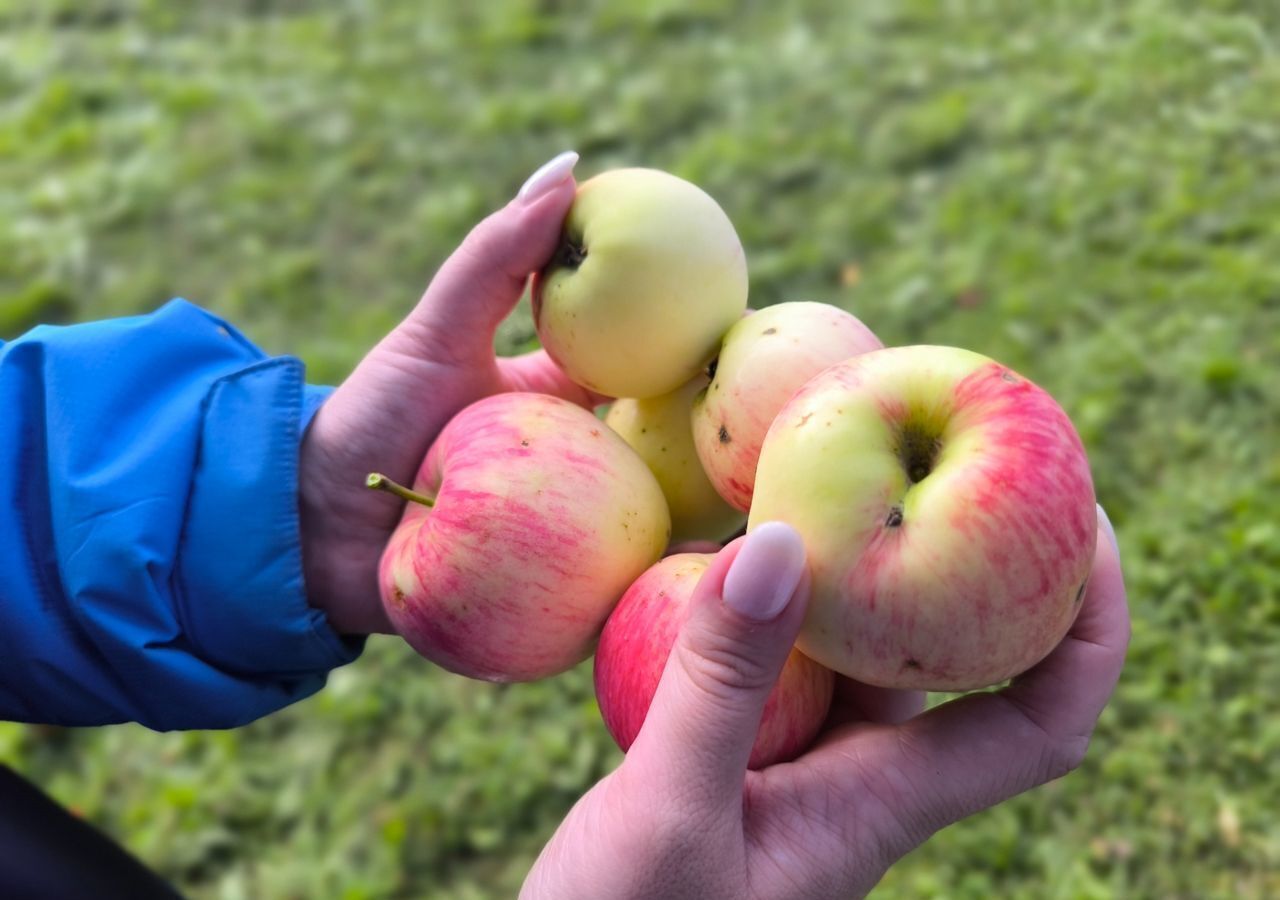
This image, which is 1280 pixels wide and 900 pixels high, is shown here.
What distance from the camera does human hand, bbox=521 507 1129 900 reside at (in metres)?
1.22

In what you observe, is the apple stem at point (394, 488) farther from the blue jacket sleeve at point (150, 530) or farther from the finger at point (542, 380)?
the finger at point (542, 380)

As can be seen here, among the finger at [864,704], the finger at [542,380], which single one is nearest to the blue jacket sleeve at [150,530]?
the finger at [542,380]

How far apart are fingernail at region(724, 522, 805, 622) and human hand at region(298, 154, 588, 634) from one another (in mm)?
803

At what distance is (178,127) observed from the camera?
14.2 feet

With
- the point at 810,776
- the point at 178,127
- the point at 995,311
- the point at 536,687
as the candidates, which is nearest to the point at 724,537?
the point at 810,776

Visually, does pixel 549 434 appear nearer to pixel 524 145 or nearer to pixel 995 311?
pixel 995 311

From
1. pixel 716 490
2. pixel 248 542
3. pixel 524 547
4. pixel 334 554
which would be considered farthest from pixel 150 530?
pixel 716 490

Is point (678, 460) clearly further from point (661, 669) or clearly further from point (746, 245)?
point (746, 245)

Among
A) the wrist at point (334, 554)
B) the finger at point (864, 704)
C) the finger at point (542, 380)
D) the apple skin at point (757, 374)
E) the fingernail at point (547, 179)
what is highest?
the fingernail at point (547, 179)

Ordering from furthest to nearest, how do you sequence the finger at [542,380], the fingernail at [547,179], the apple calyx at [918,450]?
the finger at [542,380] → the fingernail at [547,179] → the apple calyx at [918,450]

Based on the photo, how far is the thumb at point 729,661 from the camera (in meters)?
1.17

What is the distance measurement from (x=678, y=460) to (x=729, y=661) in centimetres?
52

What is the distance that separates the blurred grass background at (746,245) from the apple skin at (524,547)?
390mm

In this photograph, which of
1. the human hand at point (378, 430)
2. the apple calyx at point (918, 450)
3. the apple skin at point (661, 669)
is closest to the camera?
the apple calyx at point (918, 450)
